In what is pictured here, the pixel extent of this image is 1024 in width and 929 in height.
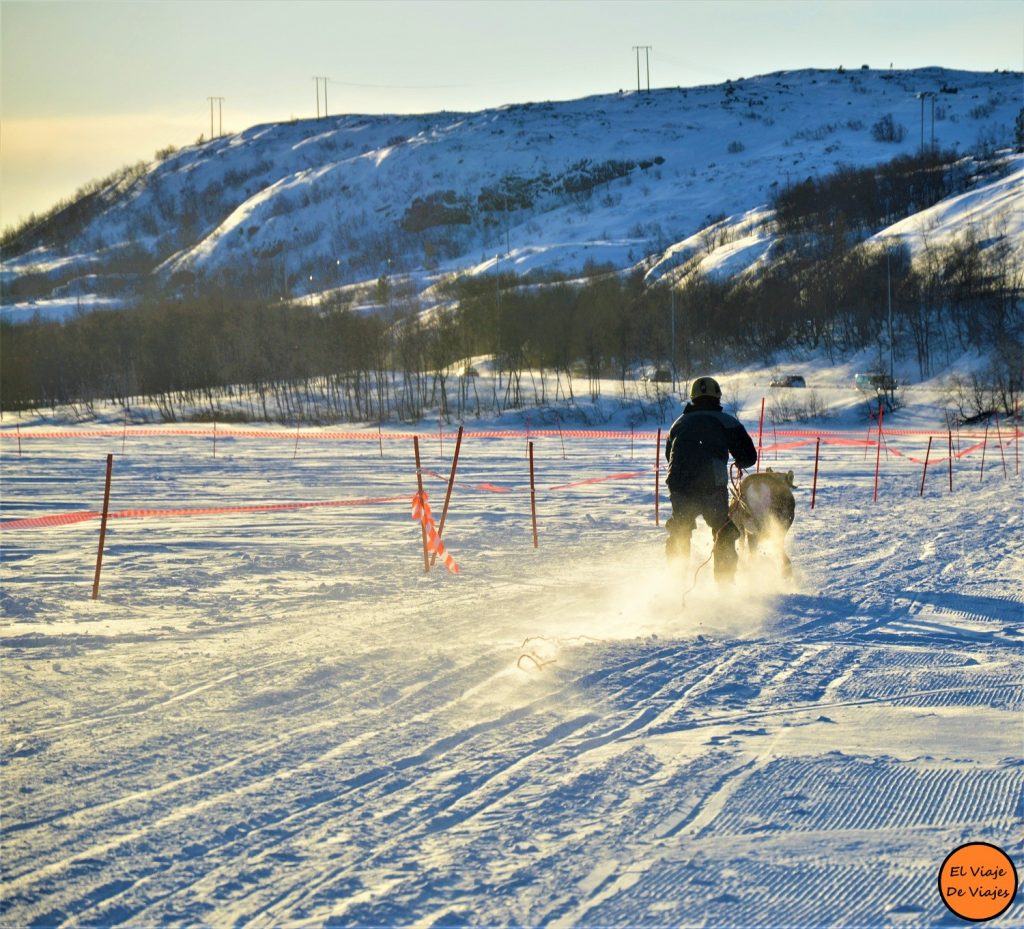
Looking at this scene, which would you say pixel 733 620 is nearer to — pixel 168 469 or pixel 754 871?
pixel 754 871

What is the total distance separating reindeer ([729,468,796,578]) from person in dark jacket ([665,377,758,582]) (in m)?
0.62

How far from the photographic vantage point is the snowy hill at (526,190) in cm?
12888

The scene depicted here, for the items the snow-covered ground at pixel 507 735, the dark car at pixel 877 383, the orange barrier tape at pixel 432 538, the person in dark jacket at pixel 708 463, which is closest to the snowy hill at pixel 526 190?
the dark car at pixel 877 383

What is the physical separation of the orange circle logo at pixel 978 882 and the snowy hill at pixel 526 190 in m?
102

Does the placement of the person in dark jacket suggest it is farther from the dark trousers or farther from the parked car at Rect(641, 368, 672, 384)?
the parked car at Rect(641, 368, 672, 384)

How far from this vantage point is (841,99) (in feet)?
566

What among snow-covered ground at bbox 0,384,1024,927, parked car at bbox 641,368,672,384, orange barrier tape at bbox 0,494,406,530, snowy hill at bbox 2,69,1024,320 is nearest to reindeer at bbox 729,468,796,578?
snow-covered ground at bbox 0,384,1024,927

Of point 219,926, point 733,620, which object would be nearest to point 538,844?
point 219,926

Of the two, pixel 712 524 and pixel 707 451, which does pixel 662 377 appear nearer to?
pixel 712 524

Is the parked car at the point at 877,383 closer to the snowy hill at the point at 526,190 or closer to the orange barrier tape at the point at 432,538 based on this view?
the orange barrier tape at the point at 432,538

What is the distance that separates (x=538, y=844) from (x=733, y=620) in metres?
4.67

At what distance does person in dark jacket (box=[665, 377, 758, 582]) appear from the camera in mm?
9836

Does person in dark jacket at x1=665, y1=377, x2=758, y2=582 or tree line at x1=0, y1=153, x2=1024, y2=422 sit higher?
tree line at x1=0, y1=153, x2=1024, y2=422

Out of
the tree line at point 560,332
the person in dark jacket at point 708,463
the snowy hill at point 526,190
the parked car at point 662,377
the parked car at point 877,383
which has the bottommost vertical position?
the person in dark jacket at point 708,463
